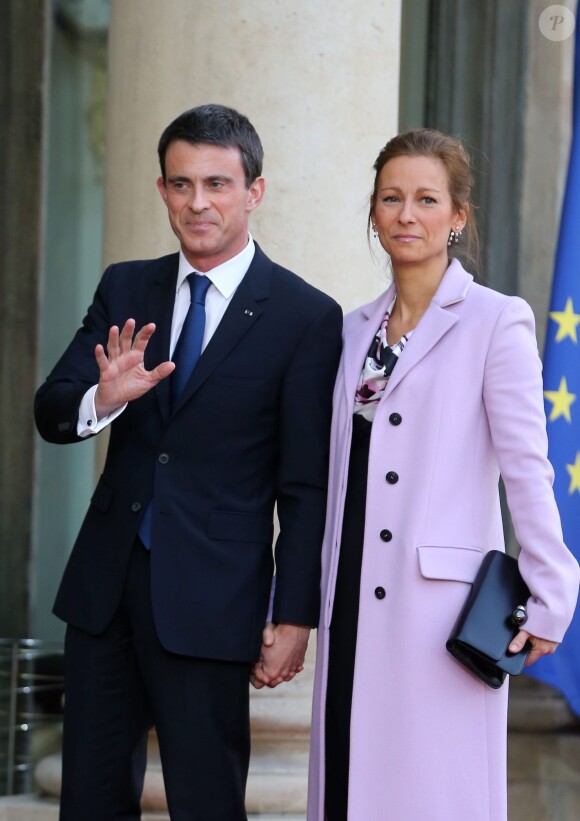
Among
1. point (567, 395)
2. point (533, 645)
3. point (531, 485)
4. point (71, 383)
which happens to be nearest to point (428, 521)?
point (531, 485)

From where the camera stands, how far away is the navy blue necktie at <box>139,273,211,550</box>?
338cm

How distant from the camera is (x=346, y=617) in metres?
3.35

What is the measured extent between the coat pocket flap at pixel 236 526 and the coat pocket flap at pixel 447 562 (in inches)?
16.2

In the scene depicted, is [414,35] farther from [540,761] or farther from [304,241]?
[540,761]

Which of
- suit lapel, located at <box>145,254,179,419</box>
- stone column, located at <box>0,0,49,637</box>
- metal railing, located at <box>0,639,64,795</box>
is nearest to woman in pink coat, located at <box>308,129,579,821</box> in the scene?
suit lapel, located at <box>145,254,179,419</box>

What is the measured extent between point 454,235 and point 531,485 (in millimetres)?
660

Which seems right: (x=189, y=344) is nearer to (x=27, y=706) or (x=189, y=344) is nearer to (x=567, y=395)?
(x=567, y=395)

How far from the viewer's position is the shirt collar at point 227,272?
3457 mm

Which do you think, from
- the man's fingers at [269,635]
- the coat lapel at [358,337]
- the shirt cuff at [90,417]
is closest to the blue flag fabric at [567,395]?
the coat lapel at [358,337]

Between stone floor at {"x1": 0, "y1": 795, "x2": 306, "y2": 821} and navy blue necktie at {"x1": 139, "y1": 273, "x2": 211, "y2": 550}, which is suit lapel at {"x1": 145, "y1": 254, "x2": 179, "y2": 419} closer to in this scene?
navy blue necktie at {"x1": 139, "y1": 273, "x2": 211, "y2": 550}

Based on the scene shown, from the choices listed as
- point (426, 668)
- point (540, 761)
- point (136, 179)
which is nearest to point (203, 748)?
point (426, 668)

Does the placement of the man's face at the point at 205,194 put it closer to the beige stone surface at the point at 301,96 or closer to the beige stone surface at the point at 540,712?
the beige stone surface at the point at 301,96

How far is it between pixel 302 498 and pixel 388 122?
6.40ft

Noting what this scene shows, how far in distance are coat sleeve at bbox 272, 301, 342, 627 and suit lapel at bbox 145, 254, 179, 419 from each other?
0.29 metres
